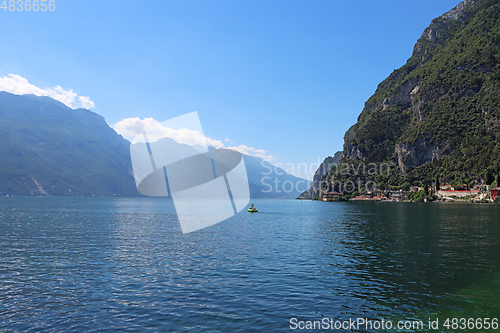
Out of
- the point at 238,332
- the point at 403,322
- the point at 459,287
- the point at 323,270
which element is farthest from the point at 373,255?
the point at 238,332

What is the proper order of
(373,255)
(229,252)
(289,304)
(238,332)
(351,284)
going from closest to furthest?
(238,332)
(289,304)
(351,284)
(373,255)
(229,252)

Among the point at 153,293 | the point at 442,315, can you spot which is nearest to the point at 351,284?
the point at 442,315

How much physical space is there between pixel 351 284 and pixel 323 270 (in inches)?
230

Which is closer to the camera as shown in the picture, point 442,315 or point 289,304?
point 442,315

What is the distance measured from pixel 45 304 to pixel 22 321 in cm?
355

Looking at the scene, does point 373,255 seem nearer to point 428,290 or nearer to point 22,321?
point 428,290

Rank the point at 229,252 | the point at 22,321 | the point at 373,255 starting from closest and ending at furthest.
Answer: the point at 22,321 → the point at 373,255 → the point at 229,252

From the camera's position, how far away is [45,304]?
23.9m

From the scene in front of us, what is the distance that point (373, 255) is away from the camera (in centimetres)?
4412

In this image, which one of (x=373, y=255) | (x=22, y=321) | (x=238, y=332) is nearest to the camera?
(x=238, y=332)

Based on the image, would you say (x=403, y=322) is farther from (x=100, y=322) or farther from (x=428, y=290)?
(x=100, y=322)

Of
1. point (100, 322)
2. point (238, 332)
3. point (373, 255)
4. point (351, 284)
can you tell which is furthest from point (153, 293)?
point (373, 255)

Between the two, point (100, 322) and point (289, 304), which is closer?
point (100, 322)

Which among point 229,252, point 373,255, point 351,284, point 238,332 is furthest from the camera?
point 229,252
